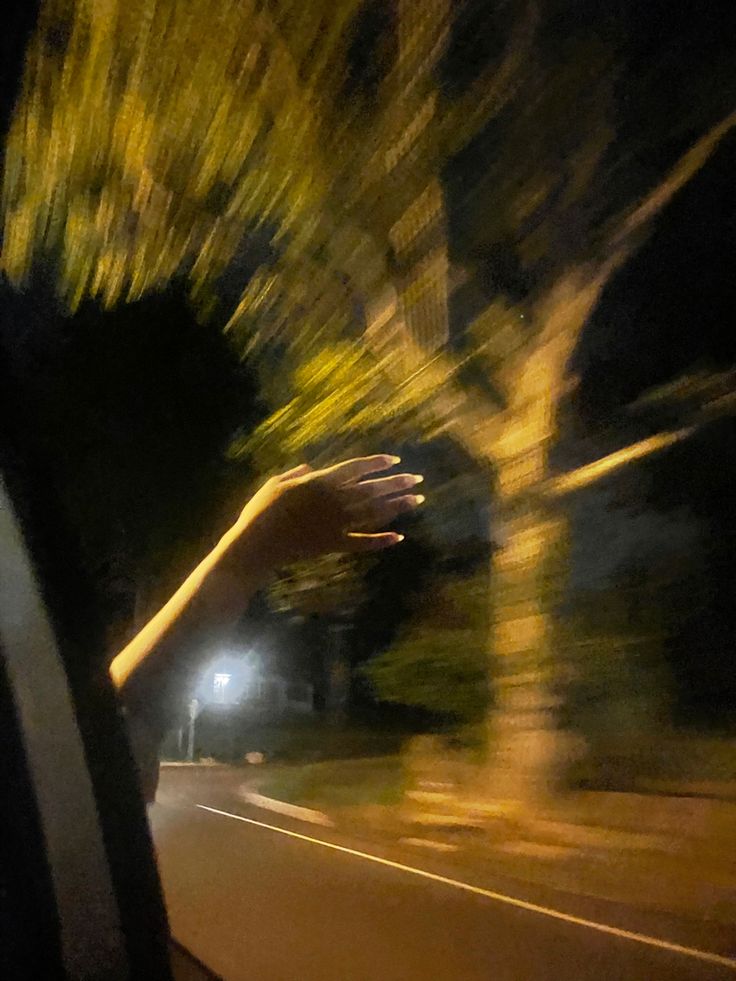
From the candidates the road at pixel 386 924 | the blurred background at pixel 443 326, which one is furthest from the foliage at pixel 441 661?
the road at pixel 386 924

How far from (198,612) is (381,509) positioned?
0.50 metres

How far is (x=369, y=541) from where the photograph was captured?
293 cm

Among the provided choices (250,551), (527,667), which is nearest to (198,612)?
(250,551)

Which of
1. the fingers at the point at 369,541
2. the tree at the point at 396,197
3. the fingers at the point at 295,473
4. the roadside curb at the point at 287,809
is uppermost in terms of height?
the tree at the point at 396,197

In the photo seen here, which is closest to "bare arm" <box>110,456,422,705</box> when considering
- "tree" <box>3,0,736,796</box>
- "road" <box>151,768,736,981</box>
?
"road" <box>151,768,736,981</box>

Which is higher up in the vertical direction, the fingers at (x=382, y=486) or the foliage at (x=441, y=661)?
the foliage at (x=441, y=661)

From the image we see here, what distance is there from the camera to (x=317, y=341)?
32.5ft

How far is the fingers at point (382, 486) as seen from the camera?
111 inches

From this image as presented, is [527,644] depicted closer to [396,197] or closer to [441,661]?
[396,197]

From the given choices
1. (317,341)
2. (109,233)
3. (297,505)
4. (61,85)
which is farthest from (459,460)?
(297,505)

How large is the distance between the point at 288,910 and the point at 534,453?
4792mm

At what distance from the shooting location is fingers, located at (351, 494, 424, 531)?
282cm

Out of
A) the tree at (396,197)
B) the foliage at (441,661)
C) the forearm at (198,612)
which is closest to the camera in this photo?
the forearm at (198,612)

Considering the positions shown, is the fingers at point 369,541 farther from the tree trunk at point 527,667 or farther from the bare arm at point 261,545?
the tree trunk at point 527,667
